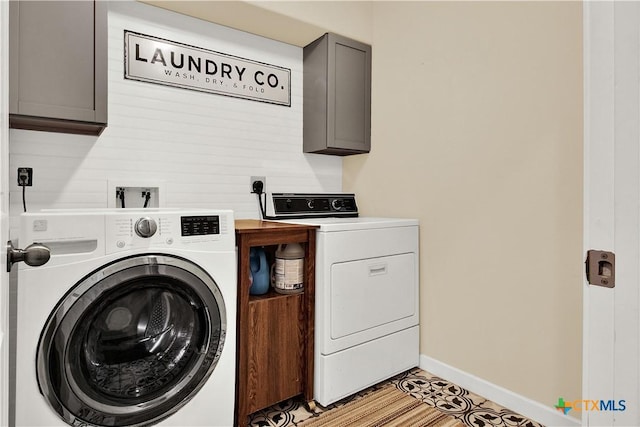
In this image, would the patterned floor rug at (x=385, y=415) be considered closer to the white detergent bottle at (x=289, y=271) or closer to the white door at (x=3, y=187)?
the white detergent bottle at (x=289, y=271)

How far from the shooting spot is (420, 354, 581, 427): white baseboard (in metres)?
1.63

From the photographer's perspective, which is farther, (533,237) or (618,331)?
(533,237)

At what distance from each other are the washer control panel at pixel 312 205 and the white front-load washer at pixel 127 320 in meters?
0.86

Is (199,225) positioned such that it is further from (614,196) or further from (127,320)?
(614,196)

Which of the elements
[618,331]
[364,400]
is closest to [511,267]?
[364,400]

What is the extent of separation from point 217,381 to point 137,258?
2.01ft

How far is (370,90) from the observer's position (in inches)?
101

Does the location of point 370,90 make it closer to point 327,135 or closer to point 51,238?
point 327,135

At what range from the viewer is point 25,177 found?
5.55ft

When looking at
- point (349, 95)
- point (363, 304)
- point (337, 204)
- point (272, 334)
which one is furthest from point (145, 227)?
point (349, 95)

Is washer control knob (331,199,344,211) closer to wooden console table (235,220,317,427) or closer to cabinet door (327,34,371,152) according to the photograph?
cabinet door (327,34,371,152)

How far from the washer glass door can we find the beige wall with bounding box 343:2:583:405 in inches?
52.2

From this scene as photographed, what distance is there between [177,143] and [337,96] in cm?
107

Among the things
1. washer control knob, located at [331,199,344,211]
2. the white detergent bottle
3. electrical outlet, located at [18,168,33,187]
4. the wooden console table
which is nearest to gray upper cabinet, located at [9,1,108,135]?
electrical outlet, located at [18,168,33,187]
